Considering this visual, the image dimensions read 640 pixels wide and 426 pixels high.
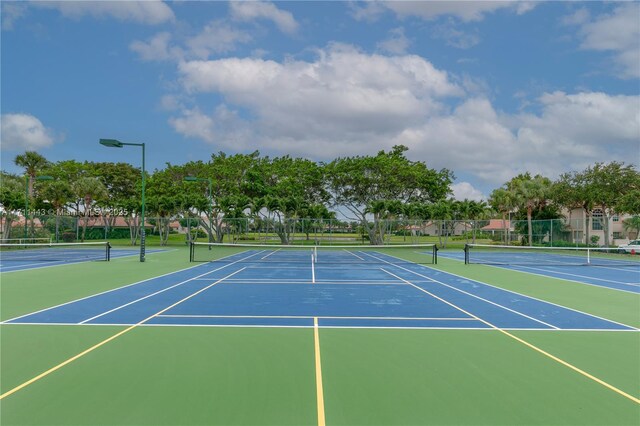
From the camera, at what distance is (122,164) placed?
69625 millimetres

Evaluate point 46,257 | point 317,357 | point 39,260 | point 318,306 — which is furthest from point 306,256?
point 317,357

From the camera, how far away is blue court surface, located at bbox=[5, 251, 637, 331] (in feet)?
31.4

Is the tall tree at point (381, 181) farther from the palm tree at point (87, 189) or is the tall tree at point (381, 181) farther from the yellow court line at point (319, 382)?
the yellow court line at point (319, 382)

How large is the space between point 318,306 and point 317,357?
4.49 m

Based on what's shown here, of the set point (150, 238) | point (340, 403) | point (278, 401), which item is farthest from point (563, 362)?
point (150, 238)

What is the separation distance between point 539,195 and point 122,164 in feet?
192

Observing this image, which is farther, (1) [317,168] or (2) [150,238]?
(2) [150,238]

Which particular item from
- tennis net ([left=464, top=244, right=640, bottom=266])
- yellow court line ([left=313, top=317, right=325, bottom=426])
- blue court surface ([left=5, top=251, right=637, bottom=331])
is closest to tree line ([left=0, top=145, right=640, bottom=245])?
tennis net ([left=464, top=244, right=640, bottom=266])

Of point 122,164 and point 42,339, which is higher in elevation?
point 122,164

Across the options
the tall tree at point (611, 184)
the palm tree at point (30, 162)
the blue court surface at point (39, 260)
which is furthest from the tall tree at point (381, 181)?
the palm tree at point (30, 162)

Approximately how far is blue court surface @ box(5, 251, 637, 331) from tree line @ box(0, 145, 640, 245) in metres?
28.0

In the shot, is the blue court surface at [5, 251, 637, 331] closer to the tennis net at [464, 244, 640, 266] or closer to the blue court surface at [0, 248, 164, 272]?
the blue court surface at [0, 248, 164, 272]

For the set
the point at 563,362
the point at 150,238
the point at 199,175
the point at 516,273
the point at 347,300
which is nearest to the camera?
the point at 563,362

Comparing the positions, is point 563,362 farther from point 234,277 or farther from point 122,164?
point 122,164
